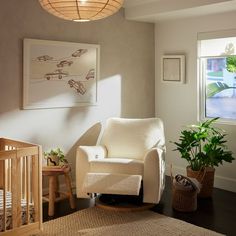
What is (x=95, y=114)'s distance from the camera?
474cm

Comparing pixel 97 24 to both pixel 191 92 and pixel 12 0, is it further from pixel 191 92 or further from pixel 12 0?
pixel 191 92

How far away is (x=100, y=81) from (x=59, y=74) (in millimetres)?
622

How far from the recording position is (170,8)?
446 centimetres

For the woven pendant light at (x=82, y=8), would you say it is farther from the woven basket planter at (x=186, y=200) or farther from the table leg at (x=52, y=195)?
the woven basket planter at (x=186, y=200)

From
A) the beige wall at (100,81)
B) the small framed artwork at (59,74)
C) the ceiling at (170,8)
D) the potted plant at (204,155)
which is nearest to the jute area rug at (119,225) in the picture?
the potted plant at (204,155)

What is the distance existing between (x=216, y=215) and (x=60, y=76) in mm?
2258

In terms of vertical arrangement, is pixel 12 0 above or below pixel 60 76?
above

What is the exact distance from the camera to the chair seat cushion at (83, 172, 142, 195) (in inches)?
145

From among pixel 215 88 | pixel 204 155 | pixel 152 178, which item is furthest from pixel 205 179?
pixel 215 88

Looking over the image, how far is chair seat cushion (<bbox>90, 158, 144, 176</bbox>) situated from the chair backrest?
0.86 feet

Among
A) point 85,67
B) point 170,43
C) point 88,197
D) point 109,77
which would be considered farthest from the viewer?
point 170,43

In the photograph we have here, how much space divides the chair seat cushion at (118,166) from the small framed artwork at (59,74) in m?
0.86

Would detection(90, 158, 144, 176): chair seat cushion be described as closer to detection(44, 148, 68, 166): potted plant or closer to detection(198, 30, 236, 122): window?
detection(44, 148, 68, 166): potted plant

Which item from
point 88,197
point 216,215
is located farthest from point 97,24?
point 216,215
